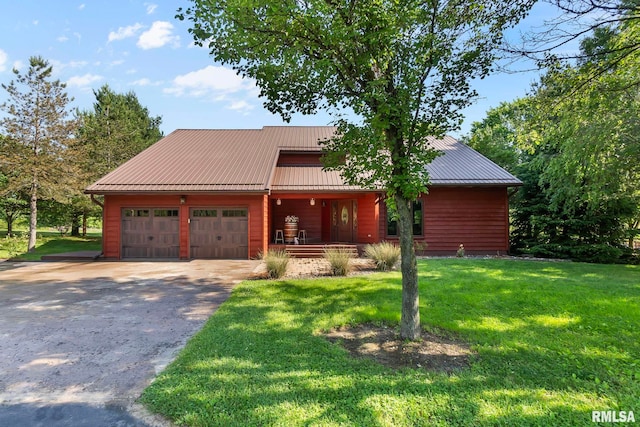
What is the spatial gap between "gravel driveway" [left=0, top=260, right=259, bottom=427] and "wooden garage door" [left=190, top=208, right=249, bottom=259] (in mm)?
3187

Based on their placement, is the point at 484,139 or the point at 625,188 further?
the point at 484,139

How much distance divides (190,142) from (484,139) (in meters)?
19.0

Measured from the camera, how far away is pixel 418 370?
3.33 metres

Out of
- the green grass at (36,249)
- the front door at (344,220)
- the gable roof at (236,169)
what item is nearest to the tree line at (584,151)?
the gable roof at (236,169)

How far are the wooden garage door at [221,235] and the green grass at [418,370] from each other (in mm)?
6287

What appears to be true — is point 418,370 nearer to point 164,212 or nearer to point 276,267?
point 276,267

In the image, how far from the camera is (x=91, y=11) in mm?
7520

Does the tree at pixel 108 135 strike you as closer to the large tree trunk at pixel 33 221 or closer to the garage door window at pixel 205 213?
the large tree trunk at pixel 33 221

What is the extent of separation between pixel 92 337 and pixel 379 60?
17.7 feet

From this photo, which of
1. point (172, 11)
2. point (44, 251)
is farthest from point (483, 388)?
point (44, 251)

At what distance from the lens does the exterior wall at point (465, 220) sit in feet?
43.3

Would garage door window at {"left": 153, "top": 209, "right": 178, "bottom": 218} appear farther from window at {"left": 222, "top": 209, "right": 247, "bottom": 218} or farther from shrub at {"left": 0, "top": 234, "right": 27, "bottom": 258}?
shrub at {"left": 0, "top": 234, "right": 27, "bottom": 258}

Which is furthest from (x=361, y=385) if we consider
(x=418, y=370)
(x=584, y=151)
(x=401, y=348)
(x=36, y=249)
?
(x=36, y=249)

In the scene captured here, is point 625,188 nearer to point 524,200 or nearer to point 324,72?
point 524,200
